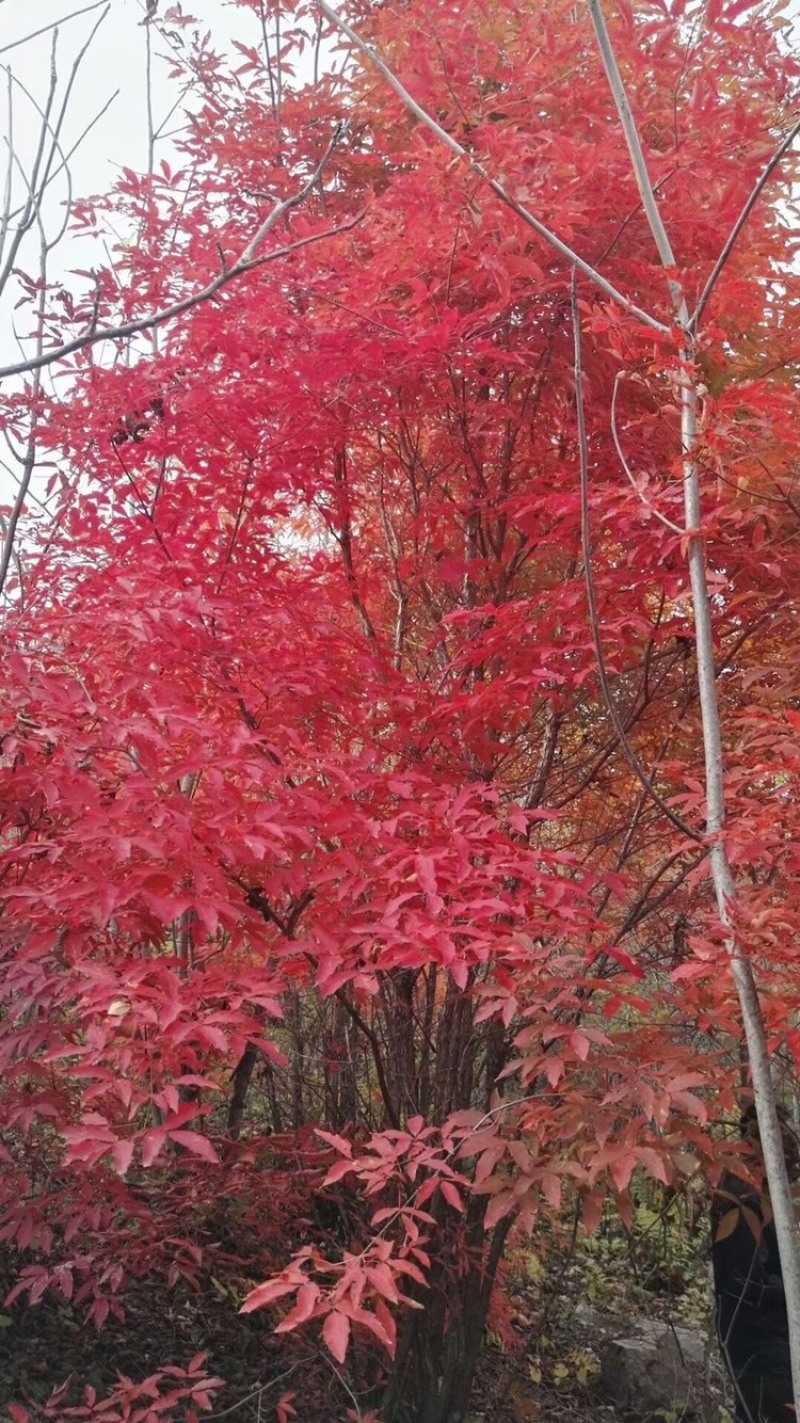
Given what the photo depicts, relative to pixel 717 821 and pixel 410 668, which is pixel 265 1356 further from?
pixel 717 821

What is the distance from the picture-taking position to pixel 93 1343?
12.3 feet

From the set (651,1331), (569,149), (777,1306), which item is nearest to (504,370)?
(569,149)

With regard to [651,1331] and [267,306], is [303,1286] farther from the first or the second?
[651,1331]

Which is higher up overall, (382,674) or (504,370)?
(504,370)

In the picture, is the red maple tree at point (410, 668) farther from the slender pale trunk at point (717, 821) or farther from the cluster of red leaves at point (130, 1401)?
the cluster of red leaves at point (130, 1401)

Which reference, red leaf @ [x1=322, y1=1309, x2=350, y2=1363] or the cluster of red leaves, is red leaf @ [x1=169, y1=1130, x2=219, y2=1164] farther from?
the cluster of red leaves

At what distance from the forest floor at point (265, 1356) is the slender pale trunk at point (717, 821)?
60.6 inches

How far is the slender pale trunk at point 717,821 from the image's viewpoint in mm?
1926

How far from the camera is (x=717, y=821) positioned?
2.15 metres

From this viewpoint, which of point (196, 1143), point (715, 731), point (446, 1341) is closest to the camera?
point (196, 1143)

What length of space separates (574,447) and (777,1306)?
3216mm

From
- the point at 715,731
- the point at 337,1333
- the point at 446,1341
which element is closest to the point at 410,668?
the point at 715,731

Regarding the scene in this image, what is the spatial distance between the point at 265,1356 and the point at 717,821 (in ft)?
10.1

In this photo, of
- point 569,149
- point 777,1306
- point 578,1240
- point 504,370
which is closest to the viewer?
point 569,149
